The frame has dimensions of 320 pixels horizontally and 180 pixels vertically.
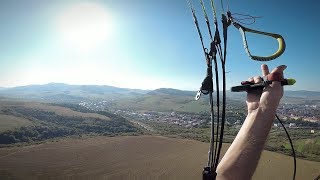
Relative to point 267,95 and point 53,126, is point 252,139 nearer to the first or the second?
point 267,95

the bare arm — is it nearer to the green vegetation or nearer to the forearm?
the forearm

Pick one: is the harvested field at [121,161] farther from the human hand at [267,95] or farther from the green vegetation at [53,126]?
the human hand at [267,95]

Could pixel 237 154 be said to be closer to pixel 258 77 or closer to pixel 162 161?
pixel 258 77

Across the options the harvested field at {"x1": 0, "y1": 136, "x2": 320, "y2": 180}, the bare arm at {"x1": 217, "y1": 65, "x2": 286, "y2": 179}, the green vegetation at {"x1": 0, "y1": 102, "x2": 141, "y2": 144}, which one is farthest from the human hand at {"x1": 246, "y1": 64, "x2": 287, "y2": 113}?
the green vegetation at {"x1": 0, "y1": 102, "x2": 141, "y2": 144}

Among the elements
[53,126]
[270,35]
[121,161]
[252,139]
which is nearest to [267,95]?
[252,139]

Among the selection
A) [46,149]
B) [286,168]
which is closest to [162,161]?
[286,168]

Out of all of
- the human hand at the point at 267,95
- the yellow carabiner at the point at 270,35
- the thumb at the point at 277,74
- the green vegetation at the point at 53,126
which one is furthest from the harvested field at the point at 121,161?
the thumb at the point at 277,74

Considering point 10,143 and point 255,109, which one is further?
point 10,143
